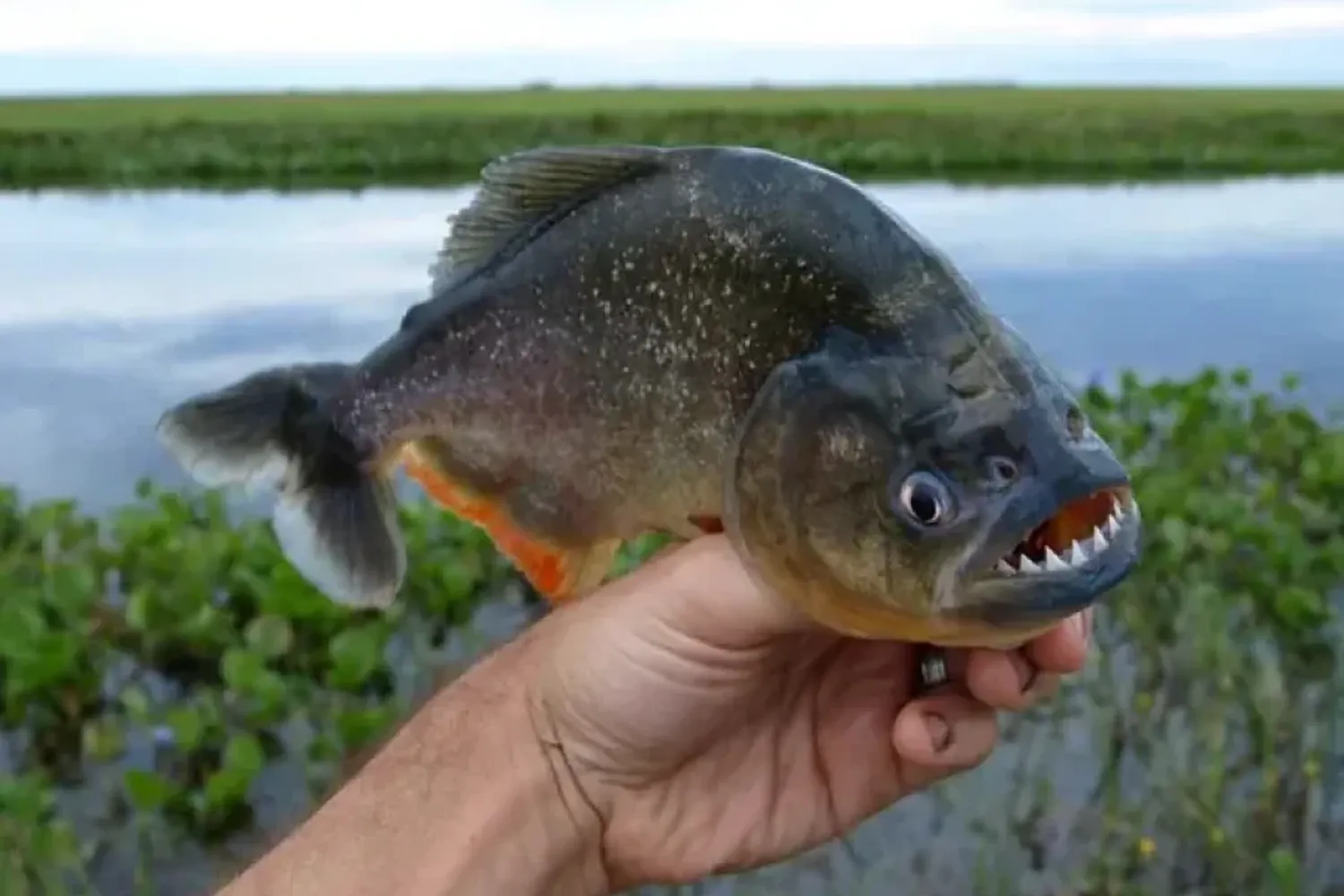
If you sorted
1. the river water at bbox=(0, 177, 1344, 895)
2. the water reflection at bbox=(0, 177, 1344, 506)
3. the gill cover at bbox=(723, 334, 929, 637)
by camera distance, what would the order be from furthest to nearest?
the water reflection at bbox=(0, 177, 1344, 506) → the river water at bbox=(0, 177, 1344, 895) → the gill cover at bbox=(723, 334, 929, 637)

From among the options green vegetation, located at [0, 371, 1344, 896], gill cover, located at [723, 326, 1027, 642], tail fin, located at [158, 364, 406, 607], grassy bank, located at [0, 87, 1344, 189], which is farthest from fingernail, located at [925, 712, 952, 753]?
grassy bank, located at [0, 87, 1344, 189]

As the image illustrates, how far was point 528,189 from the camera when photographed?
2.05 metres

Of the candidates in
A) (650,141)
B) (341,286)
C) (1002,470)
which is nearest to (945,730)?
(1002,470)

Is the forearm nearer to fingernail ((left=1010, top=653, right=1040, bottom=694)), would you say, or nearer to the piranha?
the piranha

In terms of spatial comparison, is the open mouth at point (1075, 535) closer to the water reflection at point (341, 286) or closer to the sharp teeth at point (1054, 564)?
the sharp teeth at point (1054, 564)

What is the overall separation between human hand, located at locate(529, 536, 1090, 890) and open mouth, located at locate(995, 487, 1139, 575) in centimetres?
30

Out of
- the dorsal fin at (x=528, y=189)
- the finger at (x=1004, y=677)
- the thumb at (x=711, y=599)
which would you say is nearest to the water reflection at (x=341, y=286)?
the dorsal fin at (x=528, y=189)

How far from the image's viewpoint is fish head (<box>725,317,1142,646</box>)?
153 cm

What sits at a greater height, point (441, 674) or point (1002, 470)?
point (1002, 470)

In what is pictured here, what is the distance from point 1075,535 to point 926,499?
146 mm

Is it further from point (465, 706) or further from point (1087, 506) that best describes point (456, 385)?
point (1087, 506)

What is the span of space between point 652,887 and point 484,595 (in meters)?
1.92

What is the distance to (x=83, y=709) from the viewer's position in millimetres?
5027

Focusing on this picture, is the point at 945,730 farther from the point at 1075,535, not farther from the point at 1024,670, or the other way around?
→ the point at 1075,535
